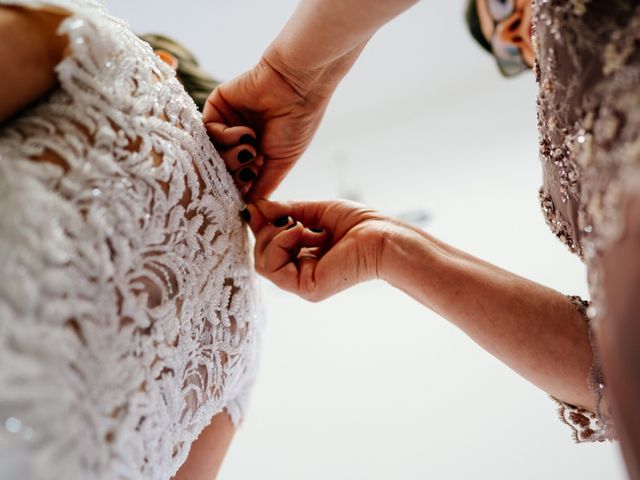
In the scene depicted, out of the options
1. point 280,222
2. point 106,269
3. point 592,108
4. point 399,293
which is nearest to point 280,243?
point 280,222

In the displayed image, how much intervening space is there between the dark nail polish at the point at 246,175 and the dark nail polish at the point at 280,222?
8 cm

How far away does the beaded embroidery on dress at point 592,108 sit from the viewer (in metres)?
0.45

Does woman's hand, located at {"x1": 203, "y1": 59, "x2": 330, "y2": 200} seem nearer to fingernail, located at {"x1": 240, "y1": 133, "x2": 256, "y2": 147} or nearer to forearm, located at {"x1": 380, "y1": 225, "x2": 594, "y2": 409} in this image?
fingernail, located at {"x1": 240, "y1": 133, "x2": 256, "y2": 147}

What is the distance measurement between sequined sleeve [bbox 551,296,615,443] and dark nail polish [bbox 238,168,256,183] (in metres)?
0.50

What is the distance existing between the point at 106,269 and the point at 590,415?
2.17 feet

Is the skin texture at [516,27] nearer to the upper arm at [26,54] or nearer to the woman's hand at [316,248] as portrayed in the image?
the woman's hand at [316,248]

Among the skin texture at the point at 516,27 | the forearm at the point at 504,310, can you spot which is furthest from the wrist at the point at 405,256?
the skin texture at the point at 516,27

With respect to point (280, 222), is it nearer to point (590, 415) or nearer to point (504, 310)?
point (504, 310)

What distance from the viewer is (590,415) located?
80cm

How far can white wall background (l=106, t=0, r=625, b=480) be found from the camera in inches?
64.4

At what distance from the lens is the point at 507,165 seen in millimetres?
2516

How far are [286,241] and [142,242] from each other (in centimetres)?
32

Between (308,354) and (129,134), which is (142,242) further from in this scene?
(308,354)

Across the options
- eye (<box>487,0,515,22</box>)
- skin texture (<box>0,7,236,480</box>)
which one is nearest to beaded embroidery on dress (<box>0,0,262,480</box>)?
skin texture (<box>0,7,236,480</box>)
